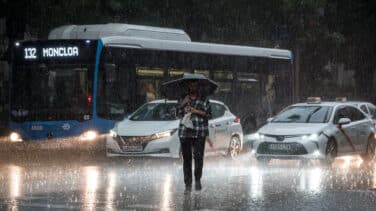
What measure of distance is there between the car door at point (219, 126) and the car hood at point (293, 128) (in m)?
1.47

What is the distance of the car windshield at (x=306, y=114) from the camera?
21.6 m

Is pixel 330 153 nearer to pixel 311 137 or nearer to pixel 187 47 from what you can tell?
pixel 311 137

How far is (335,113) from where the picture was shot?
2173 centimetres

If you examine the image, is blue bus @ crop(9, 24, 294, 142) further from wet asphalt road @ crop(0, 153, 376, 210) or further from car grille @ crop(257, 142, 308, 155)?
car grille @ crop(257, 142, 308, 155)

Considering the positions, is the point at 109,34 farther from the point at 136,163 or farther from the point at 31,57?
the point at 136,163

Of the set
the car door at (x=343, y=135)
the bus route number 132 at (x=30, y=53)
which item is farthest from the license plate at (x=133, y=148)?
the car door at (x=343, y=135)

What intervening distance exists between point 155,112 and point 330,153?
4145 millimetres

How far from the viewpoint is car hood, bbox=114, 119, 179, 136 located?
20.9m

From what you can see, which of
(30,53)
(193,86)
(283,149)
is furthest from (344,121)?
(30,53)

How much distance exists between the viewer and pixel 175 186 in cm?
1575

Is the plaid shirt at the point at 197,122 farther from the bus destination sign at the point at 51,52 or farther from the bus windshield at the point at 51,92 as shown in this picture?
the bus destination sign at the point at 51,52

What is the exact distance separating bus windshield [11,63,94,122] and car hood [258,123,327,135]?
14.7 feet

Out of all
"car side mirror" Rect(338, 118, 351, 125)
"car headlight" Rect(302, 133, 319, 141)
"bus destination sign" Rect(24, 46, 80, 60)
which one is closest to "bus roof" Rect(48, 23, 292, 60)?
"bus destination sign" Rect(24, 46, 80, 60)

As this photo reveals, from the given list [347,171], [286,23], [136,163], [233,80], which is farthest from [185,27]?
[347,171]
